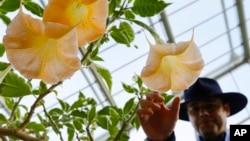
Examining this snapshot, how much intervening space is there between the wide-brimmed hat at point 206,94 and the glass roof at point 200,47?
3.28m

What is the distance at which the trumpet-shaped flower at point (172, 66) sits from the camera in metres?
0.53

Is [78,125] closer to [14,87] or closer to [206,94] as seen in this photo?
[14,87]

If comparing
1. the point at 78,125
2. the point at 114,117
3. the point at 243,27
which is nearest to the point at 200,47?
the point at 243,27

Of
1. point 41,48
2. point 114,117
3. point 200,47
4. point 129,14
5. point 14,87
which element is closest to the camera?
point 41,48

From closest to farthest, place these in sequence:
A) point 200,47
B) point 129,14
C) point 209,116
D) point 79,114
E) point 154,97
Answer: point 154,97
point 129,14
point 79,114
point 209,116
point 200,47

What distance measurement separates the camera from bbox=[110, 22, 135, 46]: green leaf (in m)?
1.04

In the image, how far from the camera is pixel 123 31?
106cm

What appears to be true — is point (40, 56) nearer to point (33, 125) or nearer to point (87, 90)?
point (33, 125)

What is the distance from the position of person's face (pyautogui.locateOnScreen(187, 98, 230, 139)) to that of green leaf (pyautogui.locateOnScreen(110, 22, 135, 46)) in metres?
1.16

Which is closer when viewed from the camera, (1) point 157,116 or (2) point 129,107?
(1) point 157,116

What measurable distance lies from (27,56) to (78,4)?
8 cm

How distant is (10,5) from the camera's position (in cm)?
96

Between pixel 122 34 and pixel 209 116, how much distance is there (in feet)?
4.40

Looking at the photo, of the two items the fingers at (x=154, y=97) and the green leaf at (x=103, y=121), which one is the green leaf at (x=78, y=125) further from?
the fingers at (x=154, y=97)
